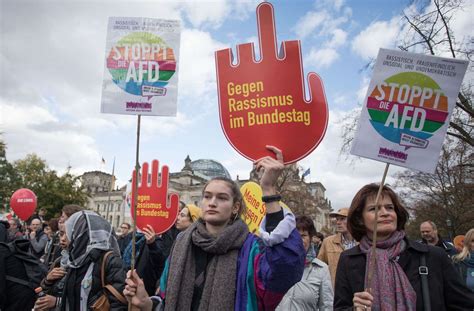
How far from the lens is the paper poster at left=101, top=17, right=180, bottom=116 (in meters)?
3.15

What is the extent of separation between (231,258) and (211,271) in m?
0.15

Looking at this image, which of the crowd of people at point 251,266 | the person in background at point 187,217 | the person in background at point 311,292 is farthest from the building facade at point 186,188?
the crowd of people at point 251,266

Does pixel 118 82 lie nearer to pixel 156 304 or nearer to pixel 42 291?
pixel 156 304

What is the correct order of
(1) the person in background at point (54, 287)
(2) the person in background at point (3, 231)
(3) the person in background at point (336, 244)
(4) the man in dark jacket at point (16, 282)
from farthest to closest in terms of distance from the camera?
1. (3) the person in background at point (336, 244)
2. (2) the person in background at point (3, 231)
3. (4) the man in dark jacket at point (16, 282)
4. (1) the person in background at point (54, 287)

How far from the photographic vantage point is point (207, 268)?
2443 millimetres

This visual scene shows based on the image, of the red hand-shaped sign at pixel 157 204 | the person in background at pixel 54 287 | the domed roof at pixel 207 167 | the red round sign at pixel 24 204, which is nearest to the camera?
the person in background at pixel 54 287

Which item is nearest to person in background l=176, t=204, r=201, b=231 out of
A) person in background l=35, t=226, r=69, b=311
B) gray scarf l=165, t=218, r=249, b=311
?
person in background l=35, t=226, r=69, b=311

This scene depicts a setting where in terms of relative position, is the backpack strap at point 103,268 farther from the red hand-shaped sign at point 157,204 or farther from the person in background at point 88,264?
the red hand-shaped sign at point 157,204

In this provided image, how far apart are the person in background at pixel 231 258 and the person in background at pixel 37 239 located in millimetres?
7450

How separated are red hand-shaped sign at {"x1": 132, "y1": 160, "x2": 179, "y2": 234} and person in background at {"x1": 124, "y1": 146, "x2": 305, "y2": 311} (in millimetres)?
4482

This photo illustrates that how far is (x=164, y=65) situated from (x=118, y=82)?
41 centimetres

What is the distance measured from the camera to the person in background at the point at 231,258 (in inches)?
82.9

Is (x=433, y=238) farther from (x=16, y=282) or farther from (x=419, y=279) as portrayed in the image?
(x=16, y=282)

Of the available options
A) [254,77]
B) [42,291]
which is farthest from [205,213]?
[42,291]
